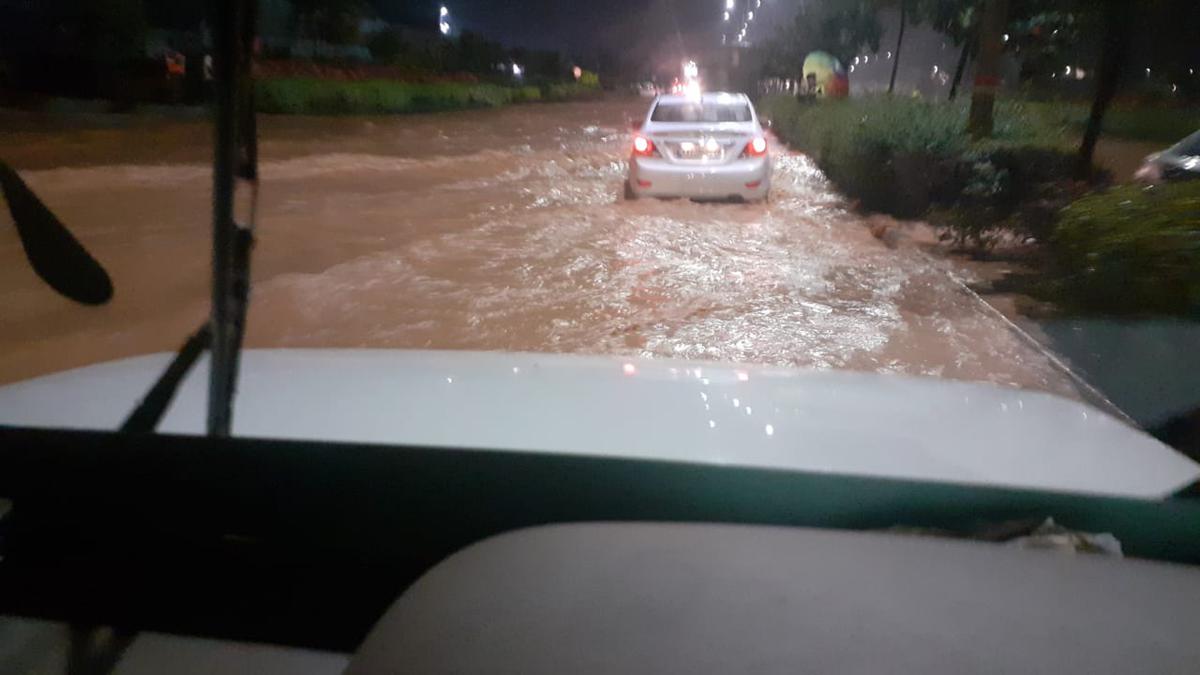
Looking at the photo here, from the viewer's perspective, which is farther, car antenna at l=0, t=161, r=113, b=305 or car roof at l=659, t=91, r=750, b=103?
car roof at l=659, t=91, r=750, b=103

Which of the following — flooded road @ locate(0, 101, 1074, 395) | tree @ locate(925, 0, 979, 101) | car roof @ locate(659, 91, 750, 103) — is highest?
tree @ locate(925, 0, 979, 101)

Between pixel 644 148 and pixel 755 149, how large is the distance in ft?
4.58

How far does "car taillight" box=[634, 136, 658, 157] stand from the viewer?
14219 mm

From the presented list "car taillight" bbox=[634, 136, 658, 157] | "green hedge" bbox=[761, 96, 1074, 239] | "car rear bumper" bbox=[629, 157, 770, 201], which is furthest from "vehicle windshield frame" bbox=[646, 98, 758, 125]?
"green hedge" bbox=[761, 96, 1074, 239]

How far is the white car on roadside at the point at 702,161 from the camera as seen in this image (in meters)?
14.0

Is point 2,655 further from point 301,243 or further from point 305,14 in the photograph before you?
point 305,14

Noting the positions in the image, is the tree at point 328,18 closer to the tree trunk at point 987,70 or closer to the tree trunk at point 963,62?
the tree trunk at point 963,62

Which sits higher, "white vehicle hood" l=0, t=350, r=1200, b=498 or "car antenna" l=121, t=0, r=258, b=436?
"car antenna" l=121, t=0, r=258, b=436

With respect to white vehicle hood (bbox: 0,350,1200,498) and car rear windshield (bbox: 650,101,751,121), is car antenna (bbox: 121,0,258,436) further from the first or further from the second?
car rear windshield (bbox: 650,101,751,121)

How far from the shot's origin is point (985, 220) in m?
11.2

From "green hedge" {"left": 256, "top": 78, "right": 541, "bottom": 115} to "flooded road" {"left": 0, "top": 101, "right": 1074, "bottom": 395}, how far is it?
530 inches

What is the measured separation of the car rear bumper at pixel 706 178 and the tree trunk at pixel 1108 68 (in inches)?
149

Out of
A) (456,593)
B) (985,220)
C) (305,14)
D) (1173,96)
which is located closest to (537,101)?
(305,14)

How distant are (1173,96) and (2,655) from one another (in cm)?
1685
